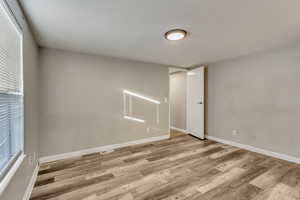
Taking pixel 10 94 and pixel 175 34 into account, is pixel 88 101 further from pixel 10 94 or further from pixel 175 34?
pixel 175 34

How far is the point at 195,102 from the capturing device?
4.06 meters

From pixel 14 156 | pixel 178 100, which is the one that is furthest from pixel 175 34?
pixel 178 100

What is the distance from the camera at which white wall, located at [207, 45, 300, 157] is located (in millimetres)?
2469

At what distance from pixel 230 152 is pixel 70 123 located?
347cm

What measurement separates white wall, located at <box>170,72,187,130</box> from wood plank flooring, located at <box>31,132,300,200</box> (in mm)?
1908

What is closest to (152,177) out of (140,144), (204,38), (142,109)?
(140,144)

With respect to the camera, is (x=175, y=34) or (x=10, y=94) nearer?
(x=10, y=94)

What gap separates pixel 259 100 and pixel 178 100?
2.46 metres

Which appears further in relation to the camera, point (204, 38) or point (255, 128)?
point (255, 128)

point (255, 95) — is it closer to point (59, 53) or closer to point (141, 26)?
point (141, 26)

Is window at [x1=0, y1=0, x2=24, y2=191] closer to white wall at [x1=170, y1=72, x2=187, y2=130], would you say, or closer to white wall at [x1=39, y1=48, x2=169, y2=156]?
white wall at [x1=39, y1=48, x2=169, y2=156]

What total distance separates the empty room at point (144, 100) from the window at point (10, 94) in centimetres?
1

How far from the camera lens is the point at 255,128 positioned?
9.70ft

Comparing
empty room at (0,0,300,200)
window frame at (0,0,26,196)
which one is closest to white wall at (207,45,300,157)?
empty room at (0,0,300,200)
